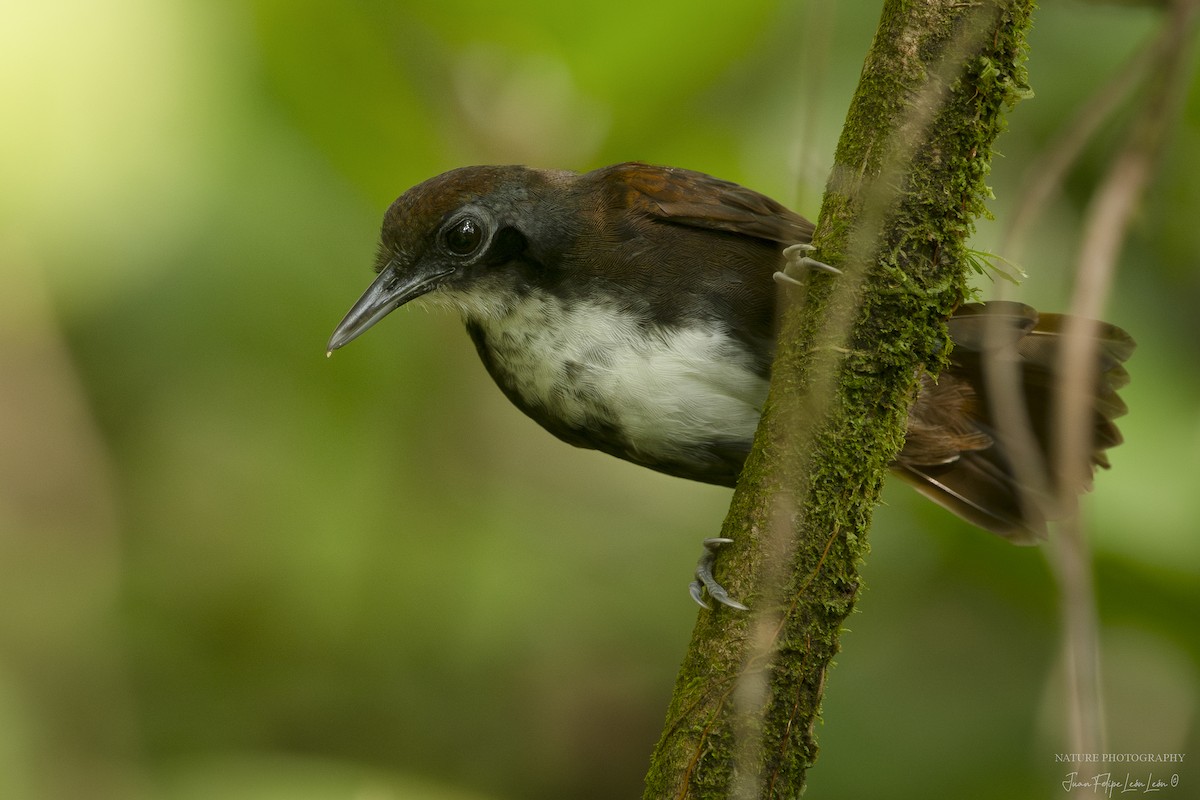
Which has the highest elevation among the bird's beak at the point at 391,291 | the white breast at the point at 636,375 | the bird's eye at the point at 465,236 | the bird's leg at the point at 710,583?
the bird's eye at the point at 465,236

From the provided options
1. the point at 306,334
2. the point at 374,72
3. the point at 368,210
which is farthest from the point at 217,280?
the point at 374,72

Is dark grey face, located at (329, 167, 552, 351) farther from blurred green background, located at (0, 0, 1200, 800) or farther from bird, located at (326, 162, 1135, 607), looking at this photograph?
blurred green background, located at (0, 0, 1200, 800)

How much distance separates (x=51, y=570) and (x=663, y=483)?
219cm

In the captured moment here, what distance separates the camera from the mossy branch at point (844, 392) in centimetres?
221

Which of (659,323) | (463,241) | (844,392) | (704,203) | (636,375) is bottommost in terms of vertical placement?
(844,392)

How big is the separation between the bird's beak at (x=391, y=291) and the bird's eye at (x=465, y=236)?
72 millimetres

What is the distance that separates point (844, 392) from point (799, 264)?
12.0 inches

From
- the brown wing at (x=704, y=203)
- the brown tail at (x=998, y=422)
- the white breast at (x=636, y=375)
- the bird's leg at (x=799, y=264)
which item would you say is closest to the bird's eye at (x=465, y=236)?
the white breast at (x=636, y=375)

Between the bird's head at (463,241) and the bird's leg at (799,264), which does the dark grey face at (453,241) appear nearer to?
the bird's head at (463,241)

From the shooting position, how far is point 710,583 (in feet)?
7.68

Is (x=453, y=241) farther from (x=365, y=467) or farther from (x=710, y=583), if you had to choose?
(x=710, y=583)

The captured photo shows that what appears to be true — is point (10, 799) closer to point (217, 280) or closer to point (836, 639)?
point (217, 280)

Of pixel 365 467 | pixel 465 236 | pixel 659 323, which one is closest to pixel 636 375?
pixel 659 323

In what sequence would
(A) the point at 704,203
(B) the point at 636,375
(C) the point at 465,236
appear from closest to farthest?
(B) the point at 636,375 → (A) the point at 704,203 → (C) the point at 465,236
